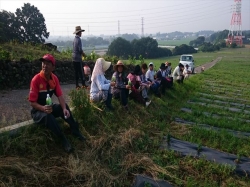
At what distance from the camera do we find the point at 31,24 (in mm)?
29078

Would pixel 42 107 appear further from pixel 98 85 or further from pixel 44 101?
pixel 98 85

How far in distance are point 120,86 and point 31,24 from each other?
26.8 metres

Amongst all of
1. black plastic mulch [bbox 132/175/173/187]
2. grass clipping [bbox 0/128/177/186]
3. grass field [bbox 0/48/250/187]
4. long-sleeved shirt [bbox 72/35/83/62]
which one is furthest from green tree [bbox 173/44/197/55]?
black plastic mulch [bbox 132/175/173/187]

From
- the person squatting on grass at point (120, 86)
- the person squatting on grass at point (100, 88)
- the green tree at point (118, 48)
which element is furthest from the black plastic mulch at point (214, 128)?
the green tree at point (118, 48)

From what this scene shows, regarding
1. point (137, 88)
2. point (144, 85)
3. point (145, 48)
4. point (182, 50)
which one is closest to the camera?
point (137, 88)

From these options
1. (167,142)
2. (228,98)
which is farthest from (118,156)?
(228,98)

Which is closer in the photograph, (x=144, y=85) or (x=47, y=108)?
(x=47, y=108)

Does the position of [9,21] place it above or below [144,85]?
above

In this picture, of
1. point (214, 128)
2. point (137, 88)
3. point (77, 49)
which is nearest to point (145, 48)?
point (137, 88)

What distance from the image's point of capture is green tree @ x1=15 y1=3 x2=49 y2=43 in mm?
27570

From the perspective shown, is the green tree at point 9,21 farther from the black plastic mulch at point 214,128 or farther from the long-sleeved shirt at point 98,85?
the black plastic mulch at point 214,128

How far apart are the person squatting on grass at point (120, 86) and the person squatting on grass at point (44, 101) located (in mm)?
2120

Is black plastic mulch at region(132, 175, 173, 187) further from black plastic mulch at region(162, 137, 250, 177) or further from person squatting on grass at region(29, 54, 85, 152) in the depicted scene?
person squatting on grass at region(29, 54, 85, 152)

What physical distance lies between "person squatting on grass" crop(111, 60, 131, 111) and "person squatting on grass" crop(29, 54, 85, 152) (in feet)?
6.96
